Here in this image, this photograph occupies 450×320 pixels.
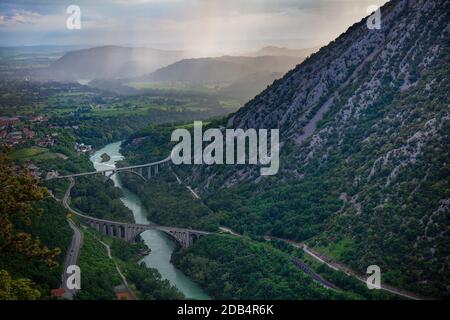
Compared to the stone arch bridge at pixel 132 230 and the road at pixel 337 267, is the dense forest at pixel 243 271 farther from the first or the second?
the road at pixel 337 267

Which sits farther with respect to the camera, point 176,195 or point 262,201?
point 176,195

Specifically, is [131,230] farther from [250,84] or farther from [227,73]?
[227,73]

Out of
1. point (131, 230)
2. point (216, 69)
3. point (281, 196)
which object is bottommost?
point (131, 230)

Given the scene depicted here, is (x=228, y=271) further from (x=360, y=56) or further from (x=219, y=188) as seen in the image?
(x=360, y=56)

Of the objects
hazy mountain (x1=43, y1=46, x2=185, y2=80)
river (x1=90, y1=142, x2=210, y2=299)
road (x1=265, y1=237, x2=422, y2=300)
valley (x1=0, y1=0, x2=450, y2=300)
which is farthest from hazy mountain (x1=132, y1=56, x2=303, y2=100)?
road (x1=265, y1=237, x2=422, y2=300)

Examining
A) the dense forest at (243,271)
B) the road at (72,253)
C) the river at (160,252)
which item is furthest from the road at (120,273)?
the dense forest at (243,271)

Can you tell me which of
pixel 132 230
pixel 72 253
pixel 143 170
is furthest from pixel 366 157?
pixel 143 170
